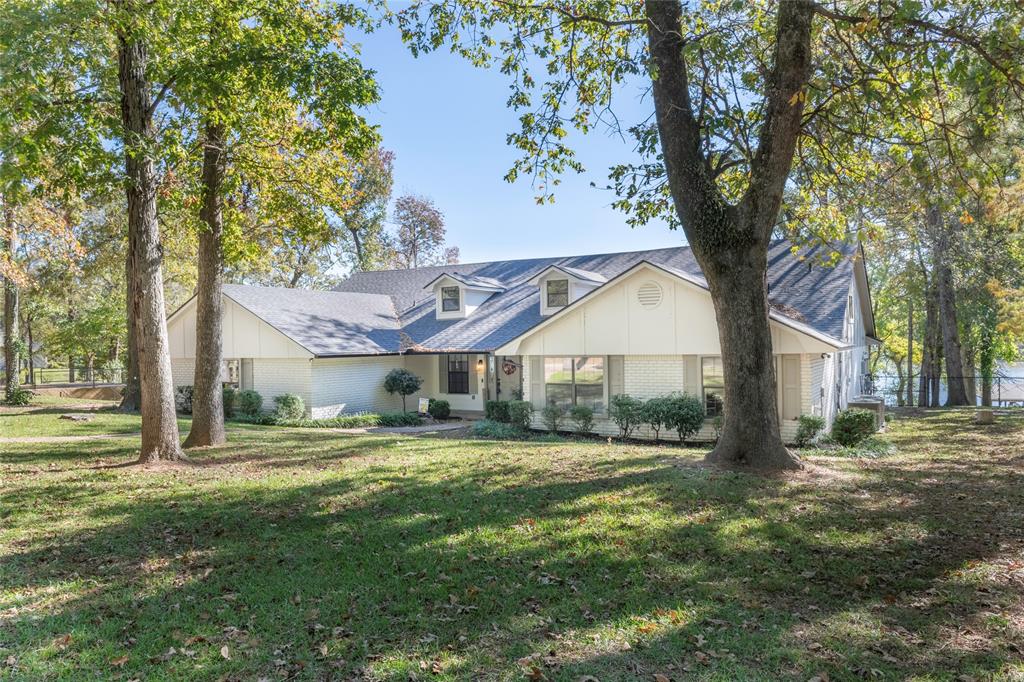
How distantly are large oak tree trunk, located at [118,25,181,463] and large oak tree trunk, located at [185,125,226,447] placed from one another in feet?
8.86

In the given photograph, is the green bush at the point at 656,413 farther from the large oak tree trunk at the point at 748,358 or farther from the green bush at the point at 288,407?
the green bush at the point at 288,407

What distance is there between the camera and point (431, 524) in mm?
7145

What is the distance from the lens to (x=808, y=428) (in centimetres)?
1541

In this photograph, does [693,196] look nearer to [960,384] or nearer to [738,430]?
[738,430]

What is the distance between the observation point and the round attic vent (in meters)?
17.6

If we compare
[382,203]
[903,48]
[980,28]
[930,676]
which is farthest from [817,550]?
[382,203]

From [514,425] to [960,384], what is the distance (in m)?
21.0

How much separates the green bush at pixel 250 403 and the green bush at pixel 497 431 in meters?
8.59

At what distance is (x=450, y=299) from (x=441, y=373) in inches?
122

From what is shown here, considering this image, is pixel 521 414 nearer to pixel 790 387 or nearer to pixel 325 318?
pixel 790 387

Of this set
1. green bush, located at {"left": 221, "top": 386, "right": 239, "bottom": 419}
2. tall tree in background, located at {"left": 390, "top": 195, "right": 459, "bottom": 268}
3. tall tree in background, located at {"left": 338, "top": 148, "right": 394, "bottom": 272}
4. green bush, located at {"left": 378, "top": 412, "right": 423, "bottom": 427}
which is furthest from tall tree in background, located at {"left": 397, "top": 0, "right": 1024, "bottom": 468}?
tall tree in background, located at {"left": 390, "top": 195, "right": 459, "bottom": 268}

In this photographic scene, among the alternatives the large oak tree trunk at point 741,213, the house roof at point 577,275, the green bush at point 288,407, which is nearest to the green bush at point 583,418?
the house roof at point 577,275

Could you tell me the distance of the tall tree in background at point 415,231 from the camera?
144 ft

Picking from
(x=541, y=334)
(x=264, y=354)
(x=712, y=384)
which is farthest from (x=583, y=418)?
(x=264, y=354)
